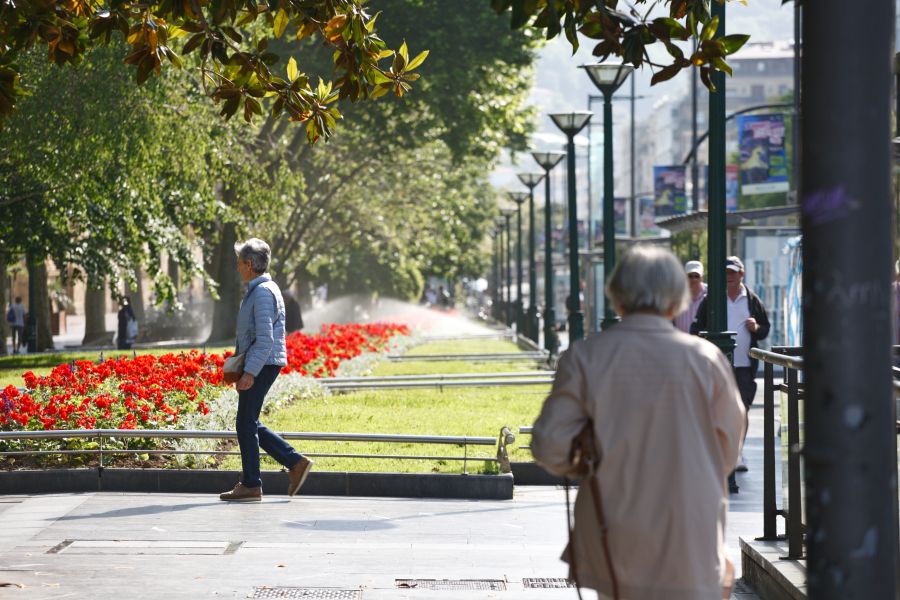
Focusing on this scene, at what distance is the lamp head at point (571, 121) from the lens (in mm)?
24688

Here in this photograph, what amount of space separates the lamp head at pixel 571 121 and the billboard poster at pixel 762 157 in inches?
544

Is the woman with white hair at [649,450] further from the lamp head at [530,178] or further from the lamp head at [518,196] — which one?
the lamp head at [518,196]

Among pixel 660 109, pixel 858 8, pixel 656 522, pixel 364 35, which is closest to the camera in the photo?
pixel 858 8

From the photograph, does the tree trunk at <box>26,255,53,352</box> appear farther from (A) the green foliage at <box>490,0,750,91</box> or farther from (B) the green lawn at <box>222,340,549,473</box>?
(A) the green foliage at <box>490,0,750,91</box>

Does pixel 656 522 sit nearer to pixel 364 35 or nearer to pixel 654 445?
pixel 654 445

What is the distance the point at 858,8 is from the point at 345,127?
1348 inches

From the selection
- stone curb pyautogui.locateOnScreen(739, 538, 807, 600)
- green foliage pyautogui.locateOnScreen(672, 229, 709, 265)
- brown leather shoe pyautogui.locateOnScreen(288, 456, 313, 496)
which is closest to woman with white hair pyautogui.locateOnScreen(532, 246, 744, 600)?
stone curb pyautogui.locateOnScreen(739, 538, 807, 600)

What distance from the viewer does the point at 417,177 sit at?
4388 centimetres

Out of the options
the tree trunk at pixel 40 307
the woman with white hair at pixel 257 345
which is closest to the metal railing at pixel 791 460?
the woman with white hair at pixel 257 345

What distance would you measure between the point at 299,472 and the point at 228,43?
3.62 m

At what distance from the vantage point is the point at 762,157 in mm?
38531

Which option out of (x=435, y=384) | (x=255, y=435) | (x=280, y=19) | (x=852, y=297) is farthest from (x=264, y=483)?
(x=435, y=384)

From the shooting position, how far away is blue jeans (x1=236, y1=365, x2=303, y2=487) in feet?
33.2

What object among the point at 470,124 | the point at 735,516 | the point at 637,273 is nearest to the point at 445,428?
the point at 735,516
